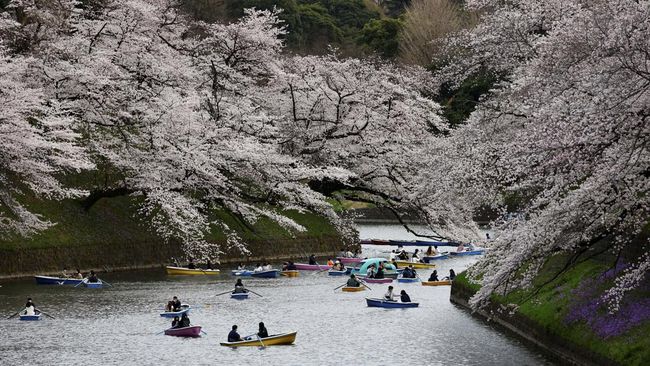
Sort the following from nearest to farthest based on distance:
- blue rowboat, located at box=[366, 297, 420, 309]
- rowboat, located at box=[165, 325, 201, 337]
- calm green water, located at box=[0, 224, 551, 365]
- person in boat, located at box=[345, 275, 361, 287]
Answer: calm green water, located at box=[0, 224, 551, 365]
rowboat, located at box=[165, 325, 201, 337]
blue rowboat, located at box=[366, 297, 420, 309]
person in boat, located at box=[345, 275, 361, 287]

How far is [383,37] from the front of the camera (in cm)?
9838

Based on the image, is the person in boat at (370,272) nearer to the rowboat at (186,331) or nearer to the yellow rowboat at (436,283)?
the yellow rowboat at (436,283)

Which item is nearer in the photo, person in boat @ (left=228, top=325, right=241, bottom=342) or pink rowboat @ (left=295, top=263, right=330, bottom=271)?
person in boat @ (left=228, top=325, right=241, bottom=342)

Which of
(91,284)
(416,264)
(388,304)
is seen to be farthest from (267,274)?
(416,264)

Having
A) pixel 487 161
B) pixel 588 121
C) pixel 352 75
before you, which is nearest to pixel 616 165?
pixel 588 121

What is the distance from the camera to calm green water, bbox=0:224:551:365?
1115 inches

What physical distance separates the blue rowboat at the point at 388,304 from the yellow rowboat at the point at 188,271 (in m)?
11.1

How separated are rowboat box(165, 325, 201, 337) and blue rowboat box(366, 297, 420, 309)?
10.1 metres

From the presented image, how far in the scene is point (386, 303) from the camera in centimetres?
3962

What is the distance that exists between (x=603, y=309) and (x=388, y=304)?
1503 cm

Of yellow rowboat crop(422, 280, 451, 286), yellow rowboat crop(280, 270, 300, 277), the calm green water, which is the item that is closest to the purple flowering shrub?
the calm green water

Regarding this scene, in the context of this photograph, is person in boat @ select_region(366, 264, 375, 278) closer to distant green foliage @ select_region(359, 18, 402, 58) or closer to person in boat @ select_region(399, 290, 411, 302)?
person in boat @ select_region(399, 290, 411, 302)

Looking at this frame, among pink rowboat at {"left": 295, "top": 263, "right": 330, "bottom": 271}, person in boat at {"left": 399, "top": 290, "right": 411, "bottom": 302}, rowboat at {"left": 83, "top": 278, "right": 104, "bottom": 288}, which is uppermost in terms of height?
pink rowboat at {"left": 295, "top": 263, "right": 330, "bottom": 271}

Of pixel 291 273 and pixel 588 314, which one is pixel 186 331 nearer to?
pixel 588 314
